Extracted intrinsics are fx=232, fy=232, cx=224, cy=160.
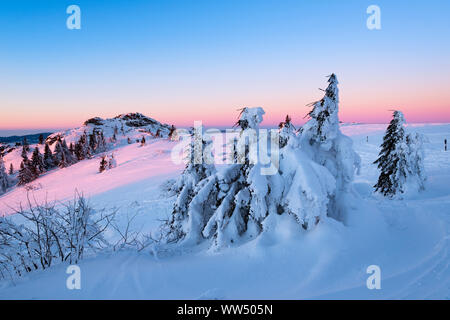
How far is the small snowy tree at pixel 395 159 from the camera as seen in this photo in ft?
→ 41.6

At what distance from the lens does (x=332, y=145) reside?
6355 millimetres

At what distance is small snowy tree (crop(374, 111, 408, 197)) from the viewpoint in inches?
500

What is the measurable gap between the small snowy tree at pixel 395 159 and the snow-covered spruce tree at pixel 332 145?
339 inches

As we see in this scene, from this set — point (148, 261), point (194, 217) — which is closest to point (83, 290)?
point (148, 261)

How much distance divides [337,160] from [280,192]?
6.73ft

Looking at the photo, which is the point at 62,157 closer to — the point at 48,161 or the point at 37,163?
the point at 37,163

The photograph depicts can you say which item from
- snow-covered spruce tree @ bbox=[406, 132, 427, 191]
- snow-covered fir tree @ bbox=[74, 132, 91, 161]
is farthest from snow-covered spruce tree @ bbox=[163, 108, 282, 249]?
Answer: snow-covered fir tree @ bbox=[74, 132, 91, 161]

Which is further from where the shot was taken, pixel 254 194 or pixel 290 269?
pixel 254 194

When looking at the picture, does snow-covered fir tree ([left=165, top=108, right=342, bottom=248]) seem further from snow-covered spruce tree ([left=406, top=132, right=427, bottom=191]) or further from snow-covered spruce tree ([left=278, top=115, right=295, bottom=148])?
snow-covered spruce tree ([left=406, top=132, right=427, bottom=191])

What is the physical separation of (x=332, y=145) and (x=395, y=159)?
368 inches

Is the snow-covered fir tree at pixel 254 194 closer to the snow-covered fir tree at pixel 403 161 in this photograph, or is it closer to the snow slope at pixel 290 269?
the snow slope at pixel 290 269

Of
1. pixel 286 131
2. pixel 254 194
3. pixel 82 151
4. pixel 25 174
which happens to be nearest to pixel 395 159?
pixel 286 131

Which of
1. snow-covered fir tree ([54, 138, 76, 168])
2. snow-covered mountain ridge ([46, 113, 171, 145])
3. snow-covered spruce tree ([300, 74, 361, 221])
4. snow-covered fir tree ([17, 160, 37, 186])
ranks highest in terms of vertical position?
snow-covered mountain ridge ([46, 113, 171, 145])

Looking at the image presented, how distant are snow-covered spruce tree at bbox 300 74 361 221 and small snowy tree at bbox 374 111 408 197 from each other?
8.60 m
